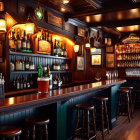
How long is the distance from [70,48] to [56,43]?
1.96 ft

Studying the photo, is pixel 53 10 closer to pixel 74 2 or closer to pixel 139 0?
pixel 74 2

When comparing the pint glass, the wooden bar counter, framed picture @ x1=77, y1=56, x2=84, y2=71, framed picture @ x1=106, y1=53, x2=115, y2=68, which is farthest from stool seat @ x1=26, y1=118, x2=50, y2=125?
framed picture @ x1=106, y1=53, x2=115, y2=68

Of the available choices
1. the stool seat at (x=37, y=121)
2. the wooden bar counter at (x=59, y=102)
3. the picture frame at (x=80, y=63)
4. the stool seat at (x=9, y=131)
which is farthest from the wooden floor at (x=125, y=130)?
the stool seat at (x=9, y=131)

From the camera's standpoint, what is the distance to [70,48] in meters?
6.98

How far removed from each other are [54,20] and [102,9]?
1285 mm

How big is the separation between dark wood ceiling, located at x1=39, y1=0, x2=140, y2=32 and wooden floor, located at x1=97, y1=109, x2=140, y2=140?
116 inches

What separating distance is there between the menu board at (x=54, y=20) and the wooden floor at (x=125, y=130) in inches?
115

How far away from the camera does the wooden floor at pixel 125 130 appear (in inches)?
172

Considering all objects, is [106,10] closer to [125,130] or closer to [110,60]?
[125,130]

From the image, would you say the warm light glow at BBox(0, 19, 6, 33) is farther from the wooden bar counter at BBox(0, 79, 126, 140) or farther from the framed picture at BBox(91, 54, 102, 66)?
the framed picture at BBox(91, 54, 102, 66)

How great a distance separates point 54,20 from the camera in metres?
5.39

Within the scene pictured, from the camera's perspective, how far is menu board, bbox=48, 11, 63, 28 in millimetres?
5193

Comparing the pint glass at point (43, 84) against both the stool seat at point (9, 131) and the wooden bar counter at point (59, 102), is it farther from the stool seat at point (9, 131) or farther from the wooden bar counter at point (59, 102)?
the stool seat at point (9, 131)

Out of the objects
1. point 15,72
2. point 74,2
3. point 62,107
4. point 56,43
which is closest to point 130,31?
point 56,43
